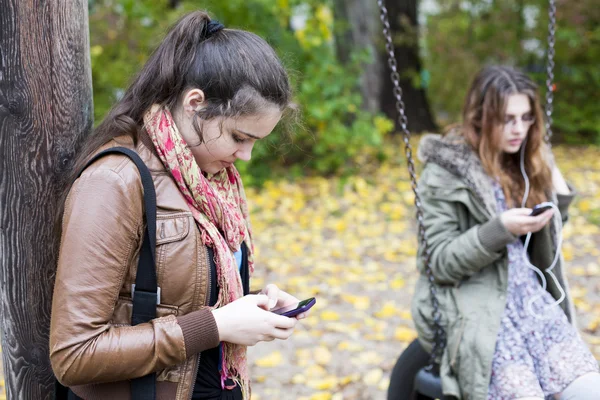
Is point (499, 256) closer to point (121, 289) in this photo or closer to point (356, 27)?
point (121, 289)

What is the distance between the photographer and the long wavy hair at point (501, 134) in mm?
2889

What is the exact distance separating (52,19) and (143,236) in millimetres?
670

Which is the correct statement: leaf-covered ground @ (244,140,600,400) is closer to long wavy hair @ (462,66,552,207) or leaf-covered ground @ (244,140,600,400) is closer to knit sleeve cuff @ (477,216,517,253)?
knit sleeve cuff @ (477,216,517,253)

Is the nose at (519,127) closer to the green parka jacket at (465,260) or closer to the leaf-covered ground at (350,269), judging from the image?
the green parka jacket at (465,260)

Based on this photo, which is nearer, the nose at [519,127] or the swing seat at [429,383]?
the swing seat at [429,383]

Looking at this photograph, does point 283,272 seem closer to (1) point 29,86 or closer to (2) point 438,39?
(1) point 29,86

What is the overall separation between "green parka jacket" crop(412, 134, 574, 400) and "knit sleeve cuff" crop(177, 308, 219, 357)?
1304mm

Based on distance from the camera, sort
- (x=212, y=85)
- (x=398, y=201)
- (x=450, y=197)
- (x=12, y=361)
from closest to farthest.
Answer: (x=212, y=85)
(x=12, y=361)
(x=450, y=197)
(x=398, y=201)

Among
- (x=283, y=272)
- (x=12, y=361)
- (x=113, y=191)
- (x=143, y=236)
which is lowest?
(x=283, y=272)

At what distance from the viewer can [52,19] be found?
1.71m

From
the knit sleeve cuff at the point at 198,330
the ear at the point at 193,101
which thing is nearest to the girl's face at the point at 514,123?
the ear at the point at 193,101

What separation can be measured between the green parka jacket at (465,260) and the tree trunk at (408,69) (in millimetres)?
7106

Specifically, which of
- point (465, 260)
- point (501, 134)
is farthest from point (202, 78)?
point (501, 134)

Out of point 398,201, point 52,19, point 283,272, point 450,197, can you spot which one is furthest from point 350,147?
point 52,19
